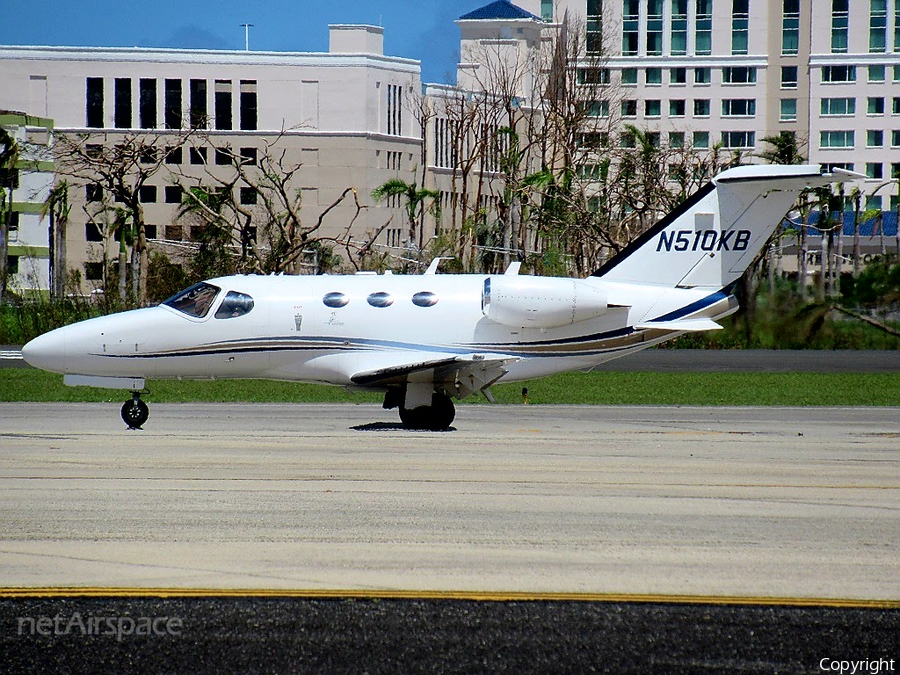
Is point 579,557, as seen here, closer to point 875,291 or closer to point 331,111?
point 875,291

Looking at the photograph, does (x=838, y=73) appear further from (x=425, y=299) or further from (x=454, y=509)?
(x=454, y=509)

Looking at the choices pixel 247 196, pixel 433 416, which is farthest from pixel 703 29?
pixel 433 416

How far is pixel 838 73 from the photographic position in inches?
3600

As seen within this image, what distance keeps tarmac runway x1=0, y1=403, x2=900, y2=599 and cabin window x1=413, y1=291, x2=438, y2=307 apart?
197cm

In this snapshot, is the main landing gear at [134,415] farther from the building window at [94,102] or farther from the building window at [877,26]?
the building window at [877,26]

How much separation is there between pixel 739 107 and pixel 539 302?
7948 cm

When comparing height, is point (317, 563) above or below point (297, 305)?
below

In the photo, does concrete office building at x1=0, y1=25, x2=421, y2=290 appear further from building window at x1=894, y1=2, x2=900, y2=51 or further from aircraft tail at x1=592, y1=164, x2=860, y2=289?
aircraft tail at x1=592, y1=164, x2=860, y2=289

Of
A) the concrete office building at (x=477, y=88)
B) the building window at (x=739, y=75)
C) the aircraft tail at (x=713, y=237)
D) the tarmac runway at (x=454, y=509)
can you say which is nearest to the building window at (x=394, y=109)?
the concrete office building at (x=477, y=88)

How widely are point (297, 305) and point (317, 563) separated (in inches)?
408

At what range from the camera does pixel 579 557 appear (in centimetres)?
1018

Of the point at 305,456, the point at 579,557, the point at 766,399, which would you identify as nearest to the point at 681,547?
the point at 579,557

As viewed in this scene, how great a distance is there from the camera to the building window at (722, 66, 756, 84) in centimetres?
9381

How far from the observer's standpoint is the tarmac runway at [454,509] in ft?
31.3
